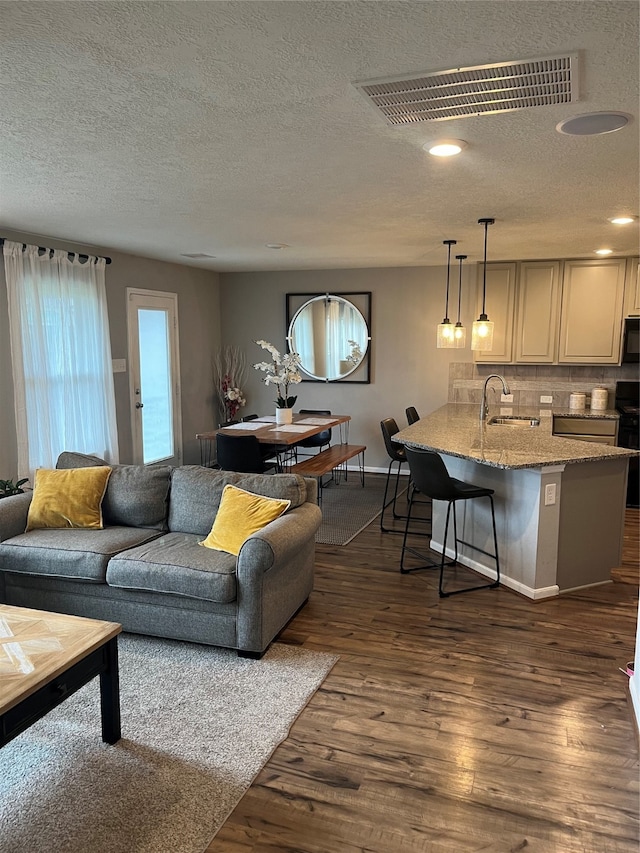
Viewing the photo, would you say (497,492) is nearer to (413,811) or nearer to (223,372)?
(413,811)

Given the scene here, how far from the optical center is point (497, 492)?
4008mm

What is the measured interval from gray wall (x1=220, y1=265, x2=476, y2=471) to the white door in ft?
3.77

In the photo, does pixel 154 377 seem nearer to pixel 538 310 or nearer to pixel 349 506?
pixel 349 506

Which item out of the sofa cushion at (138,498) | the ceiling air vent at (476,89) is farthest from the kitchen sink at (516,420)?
the ceiling air vent at (476,89)

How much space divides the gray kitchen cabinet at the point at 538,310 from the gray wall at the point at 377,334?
0.71 meters

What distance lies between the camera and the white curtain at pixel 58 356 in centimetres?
469

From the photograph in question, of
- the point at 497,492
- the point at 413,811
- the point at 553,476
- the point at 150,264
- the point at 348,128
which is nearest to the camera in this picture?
the point at 413,811

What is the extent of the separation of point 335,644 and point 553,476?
166cm

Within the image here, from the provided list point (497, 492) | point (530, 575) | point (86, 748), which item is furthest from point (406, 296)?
point (86, 748)

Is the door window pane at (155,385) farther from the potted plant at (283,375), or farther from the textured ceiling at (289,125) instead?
the textured ceiling at (289,125)

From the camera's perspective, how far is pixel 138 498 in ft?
12.2

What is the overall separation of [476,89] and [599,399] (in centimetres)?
485

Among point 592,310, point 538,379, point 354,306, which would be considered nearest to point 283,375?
point 354,306

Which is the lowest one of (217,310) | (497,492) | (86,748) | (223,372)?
(86,748)
